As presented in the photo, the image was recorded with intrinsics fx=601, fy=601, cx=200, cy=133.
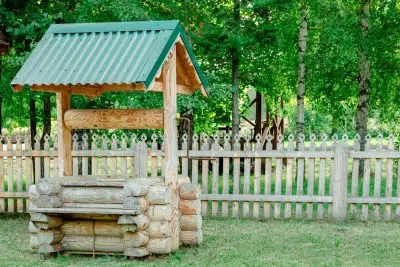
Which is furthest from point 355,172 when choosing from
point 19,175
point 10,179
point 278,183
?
point 10,179

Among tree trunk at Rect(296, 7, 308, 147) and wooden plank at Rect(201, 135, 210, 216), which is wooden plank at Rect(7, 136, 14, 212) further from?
tree trunk at Rect(296, 7, 308, 147)

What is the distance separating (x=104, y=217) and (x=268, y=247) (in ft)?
8.48

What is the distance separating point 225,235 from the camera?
33.1 ft

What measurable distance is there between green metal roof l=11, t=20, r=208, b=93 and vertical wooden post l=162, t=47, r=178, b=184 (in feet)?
1.19

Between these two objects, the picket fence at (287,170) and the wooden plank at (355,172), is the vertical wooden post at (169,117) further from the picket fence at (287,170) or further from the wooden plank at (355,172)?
the wooden plank at (355,172)

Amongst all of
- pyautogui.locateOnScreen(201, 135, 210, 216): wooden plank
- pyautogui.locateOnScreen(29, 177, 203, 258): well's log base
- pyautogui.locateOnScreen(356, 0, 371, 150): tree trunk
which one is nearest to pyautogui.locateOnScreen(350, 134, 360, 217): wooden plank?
pyautogui.locateOnScreen(201, 135, 210, 216): wooden plank

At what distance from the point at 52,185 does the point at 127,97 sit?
16.7 feet

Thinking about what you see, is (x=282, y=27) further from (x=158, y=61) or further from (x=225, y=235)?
(x=158, y=61)

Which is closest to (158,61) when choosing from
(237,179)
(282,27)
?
(237,179)

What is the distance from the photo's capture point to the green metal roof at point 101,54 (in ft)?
25.8

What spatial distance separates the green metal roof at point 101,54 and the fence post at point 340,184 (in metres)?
3.63

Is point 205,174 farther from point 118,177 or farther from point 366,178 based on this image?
point 118,177

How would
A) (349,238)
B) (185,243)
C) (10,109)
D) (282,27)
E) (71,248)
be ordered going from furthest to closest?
(10,109), (282,27), (349,238), (185,243), (71,248)

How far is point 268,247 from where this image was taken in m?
9.15
